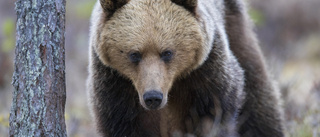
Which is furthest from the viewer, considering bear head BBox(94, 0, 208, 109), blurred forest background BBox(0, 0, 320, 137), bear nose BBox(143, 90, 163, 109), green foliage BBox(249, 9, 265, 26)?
green foliage BBox(249, 9, 265, 26)

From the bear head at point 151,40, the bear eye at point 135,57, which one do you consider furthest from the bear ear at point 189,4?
the bear eye at point 135,57

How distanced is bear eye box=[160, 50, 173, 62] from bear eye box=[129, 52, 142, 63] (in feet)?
0.67

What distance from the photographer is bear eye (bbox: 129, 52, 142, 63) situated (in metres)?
4.75

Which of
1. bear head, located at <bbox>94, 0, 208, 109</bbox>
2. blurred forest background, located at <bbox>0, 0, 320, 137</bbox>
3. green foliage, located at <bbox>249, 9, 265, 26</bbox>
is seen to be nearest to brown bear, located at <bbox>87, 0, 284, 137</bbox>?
bear head, located at <bbox>94, 0, 208, 109</bbox>

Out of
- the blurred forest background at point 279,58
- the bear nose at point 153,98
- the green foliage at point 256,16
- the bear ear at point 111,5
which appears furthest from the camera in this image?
the green foliage at point 256,16

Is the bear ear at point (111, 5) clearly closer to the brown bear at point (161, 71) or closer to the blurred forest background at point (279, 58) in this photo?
the brown bear at point (161, 71)

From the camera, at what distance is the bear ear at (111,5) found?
492 cm

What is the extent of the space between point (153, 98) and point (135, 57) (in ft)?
1.78

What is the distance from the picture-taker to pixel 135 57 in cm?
477

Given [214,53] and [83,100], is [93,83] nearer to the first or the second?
[214,53]

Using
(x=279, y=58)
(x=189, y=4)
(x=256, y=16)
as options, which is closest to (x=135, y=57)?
(x=189, y=4)

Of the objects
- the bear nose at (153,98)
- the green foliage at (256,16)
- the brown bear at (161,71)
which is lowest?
the bear nose at (153,98)

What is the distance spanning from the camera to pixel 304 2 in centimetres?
Result: 1616

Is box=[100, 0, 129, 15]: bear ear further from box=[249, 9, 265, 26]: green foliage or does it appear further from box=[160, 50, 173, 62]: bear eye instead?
box=[249, 9, 265, 26]: green foliage
